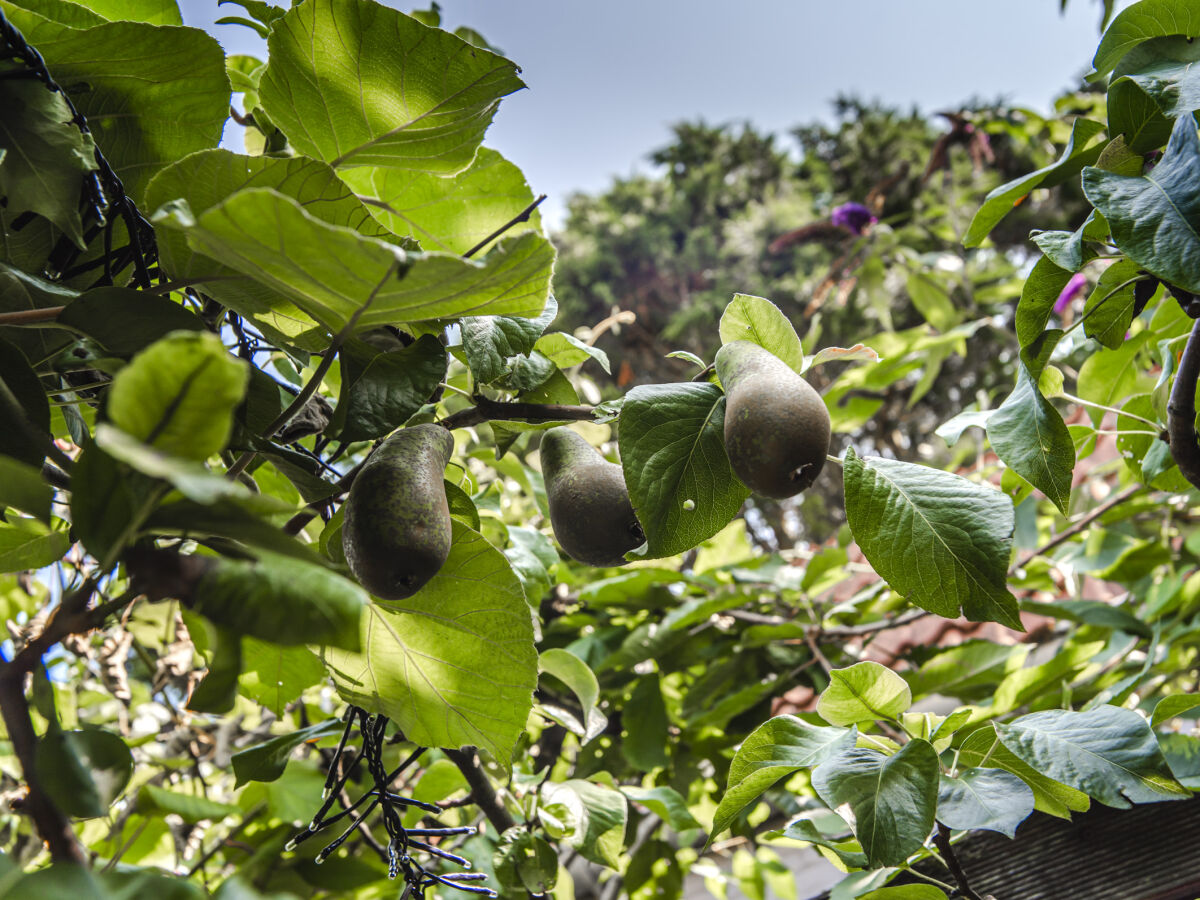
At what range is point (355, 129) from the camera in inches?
16.4

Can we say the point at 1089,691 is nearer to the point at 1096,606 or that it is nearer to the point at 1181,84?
the point at 1096,606

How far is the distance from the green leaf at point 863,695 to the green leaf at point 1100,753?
61 mm

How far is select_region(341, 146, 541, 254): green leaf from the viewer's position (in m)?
0.48

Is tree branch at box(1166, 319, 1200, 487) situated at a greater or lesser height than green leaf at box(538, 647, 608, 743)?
greater

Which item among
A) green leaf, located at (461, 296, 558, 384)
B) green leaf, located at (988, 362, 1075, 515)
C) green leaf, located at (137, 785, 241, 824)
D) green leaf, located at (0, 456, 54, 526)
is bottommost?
green leaf, located at (137, 785, 241, 824)

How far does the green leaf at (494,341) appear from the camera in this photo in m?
0.39

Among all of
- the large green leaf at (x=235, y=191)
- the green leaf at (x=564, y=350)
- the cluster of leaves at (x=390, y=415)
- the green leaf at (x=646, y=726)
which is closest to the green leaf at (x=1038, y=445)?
the cluster of leaves at (x=390, y=415)

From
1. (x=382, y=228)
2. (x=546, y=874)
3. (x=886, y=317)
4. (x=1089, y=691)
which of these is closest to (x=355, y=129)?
(x=382, y=228)

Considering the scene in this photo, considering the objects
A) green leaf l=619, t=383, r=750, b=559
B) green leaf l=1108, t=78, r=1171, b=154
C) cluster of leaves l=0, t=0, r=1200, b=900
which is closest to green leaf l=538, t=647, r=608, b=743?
cluster of leaves l=0, t=0, r=1200, b=900

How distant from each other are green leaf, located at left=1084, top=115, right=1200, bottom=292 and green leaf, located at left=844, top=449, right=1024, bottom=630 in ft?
0.43

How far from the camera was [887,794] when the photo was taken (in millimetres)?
417

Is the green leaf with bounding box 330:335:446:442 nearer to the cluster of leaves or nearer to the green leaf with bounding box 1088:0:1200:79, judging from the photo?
the cluster of leaves

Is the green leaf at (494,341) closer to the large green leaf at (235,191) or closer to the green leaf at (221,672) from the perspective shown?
the large green leaf at (235,191)

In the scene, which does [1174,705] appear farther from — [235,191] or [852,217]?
[852,217]
